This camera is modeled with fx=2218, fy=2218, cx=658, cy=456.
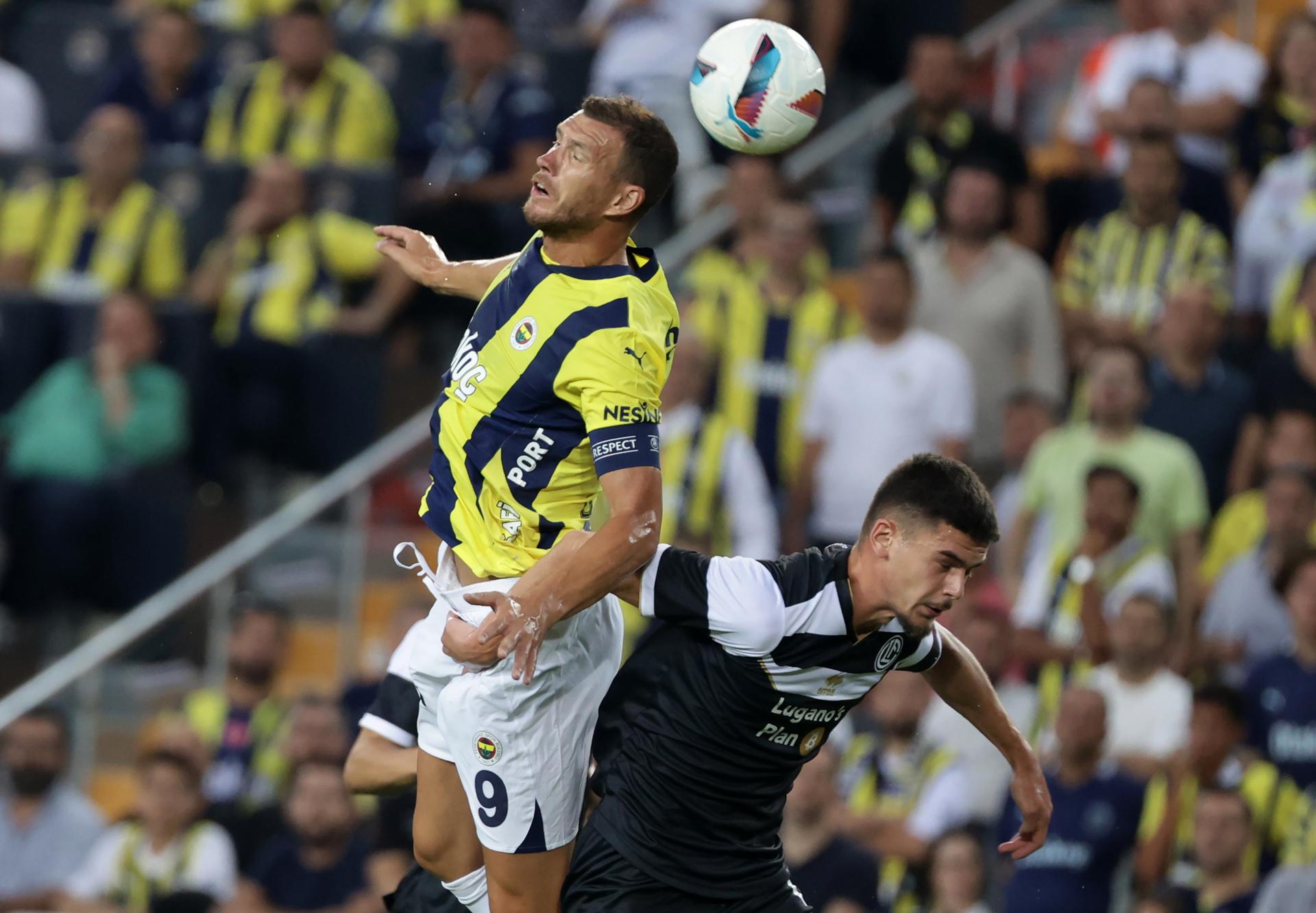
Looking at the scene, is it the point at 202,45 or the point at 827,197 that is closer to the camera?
the point at 827,197

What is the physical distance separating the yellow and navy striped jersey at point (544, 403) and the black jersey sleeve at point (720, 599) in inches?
12.0

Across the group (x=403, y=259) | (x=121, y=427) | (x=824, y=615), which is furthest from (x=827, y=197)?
(x=824, y=615)

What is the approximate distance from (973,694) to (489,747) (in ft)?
4.08

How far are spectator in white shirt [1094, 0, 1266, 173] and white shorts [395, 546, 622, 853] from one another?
19.2ft

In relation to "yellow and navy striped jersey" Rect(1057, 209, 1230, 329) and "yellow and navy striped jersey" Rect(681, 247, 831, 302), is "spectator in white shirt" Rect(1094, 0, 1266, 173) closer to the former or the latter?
"yellow and navy striped jersey" Rect(1057, 209, 1230, 329)

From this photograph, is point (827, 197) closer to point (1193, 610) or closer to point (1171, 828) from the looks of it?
point (1193, 610)

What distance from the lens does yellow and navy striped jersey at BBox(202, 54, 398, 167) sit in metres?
11.9

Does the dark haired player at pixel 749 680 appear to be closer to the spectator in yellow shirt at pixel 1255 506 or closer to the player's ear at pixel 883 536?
the player's ear at pixel 883 536

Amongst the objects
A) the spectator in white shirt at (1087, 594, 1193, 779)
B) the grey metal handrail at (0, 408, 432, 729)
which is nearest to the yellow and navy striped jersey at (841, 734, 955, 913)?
the spectator in white shirt at (1087, 594, 1193, 779)

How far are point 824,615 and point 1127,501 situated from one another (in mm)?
4091

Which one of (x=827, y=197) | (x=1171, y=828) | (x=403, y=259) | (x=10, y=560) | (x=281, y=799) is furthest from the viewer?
(x=827, y=197)

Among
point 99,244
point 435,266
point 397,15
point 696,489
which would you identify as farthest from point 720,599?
point 397,15

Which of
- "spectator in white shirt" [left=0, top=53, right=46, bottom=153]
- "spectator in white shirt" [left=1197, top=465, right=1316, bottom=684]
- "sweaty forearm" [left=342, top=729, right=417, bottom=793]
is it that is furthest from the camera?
"spectator in white shirt" [left=0, top=53, right=46, bottom=153]

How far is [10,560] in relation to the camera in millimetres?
10867
